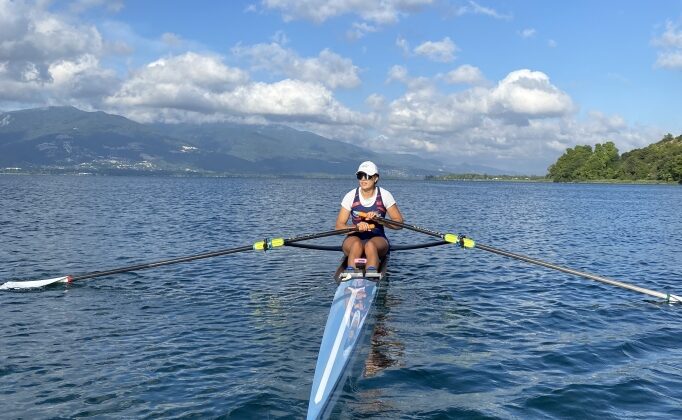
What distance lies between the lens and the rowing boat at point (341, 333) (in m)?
7.89

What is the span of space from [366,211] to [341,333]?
20.3ft

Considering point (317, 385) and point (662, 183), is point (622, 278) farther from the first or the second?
point (662, 183)

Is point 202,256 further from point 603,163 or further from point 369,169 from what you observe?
point 603,163

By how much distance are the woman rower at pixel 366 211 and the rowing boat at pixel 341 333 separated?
1.09 meters

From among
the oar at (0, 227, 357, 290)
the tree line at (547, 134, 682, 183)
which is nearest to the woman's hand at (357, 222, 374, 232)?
the oar at (0, 227, 357, 290)

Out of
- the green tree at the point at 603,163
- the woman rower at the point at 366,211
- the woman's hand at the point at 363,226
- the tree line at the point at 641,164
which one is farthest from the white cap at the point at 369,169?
the green tree at the point at 603,163

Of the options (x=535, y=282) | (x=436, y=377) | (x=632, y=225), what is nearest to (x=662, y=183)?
(x=632, y=225)

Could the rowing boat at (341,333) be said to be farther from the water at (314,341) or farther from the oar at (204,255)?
the oar at (204,255)

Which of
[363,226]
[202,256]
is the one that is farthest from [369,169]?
[202,256]

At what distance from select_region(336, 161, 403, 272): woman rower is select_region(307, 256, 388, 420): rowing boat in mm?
1086

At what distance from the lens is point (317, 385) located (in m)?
8.07

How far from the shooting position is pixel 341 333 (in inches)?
392

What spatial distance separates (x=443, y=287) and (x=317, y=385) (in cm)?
1052

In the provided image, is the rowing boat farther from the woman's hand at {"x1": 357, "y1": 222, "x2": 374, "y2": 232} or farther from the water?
the woman's hand at {"x1": 357, "y1": 222, "x2": 374, "y2": 232}
